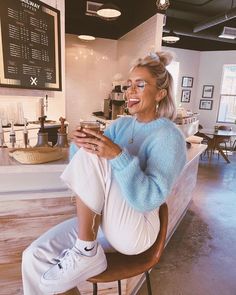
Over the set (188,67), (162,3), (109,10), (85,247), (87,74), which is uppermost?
(162,3)

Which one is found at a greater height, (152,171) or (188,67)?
(188,67)

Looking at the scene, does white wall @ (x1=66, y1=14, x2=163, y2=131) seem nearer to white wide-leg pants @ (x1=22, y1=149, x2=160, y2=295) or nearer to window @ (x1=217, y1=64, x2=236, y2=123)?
window @ (x1=217, y1=64, x2=236, y2=123)

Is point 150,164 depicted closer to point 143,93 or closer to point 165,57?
point 143,93

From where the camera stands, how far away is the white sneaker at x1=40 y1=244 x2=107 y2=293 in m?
0.93

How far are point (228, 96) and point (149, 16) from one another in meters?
4.80

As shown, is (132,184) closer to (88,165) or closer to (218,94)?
(88,165)

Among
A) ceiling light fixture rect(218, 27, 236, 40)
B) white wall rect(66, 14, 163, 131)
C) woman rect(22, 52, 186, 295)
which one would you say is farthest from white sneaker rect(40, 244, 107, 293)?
ceiling light fixture rect(218, 27, 236, 40)

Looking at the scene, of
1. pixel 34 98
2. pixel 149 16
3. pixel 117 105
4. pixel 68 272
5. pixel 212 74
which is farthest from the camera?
pixel 212 74

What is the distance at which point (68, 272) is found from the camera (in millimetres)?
933

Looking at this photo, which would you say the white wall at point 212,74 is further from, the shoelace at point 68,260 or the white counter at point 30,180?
the shoelace at point 68,260

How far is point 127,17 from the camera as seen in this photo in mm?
5168

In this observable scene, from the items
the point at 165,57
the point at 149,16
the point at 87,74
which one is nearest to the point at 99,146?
the point at 165,57

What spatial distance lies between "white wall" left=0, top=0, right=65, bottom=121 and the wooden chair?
3.21m

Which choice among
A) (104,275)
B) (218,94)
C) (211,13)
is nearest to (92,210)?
(104,275)
